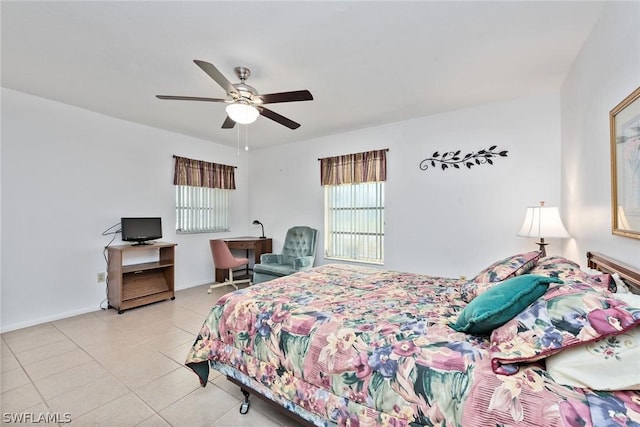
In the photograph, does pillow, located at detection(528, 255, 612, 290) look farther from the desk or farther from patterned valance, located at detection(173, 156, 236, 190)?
patterned valance, located at detection(173, 156, 236, 190)

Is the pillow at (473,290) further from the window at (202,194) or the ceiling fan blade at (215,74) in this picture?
the window at (202,194)

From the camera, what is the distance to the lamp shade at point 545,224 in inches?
99.3

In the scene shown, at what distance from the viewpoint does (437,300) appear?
74.2 inches

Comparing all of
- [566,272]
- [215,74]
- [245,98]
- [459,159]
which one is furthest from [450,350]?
[459,159]

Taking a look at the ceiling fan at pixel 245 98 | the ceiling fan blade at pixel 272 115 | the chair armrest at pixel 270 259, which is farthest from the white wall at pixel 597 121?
the chair armrest at pixel 270 259

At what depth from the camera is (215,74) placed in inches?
79.1

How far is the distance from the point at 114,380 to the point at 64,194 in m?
2.59

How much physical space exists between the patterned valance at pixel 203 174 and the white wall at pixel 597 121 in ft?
16.3

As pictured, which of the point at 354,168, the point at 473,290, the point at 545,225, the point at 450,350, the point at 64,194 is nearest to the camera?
the point at 450,350

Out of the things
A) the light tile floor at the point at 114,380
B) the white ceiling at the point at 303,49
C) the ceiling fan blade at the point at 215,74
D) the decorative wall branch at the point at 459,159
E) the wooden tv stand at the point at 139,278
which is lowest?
the light tile floor at the point at 114,380

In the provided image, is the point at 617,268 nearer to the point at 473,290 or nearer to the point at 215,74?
the point at 473,290

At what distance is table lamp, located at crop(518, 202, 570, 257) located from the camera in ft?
8.27

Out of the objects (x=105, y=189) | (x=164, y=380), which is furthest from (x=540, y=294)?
(x=105, y=189)

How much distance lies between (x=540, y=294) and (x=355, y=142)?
358 centimetres
